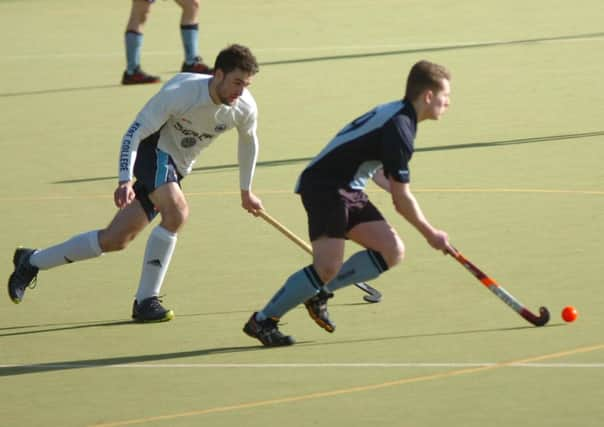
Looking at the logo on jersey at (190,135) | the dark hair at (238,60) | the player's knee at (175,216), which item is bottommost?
the player's knee at (175,216)

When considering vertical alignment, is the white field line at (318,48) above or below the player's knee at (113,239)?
below

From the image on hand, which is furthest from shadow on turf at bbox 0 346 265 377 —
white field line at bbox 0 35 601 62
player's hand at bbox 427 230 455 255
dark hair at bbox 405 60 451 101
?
white field line at bbox 0 35 601 62

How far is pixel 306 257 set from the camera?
8.90 meters

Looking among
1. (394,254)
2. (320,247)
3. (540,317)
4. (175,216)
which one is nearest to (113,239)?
(175,216)

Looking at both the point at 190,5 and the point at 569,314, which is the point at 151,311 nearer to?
the point at 569,314

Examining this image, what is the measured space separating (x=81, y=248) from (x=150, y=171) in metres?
0.56

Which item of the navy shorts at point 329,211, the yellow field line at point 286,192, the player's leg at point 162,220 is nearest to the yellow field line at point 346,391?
the navy shorts at point 329,211

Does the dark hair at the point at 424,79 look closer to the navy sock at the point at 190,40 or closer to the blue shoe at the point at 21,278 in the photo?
the blue shoe at the point at 21,278

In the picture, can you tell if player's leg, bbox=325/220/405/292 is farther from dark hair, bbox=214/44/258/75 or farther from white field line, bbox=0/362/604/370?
dark hair, bbox=214/44/258/75

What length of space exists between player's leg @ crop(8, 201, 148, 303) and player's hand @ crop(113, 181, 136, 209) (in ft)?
1.37

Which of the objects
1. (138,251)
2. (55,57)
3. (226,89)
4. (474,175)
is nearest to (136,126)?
(226,89)

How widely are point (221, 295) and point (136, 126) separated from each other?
1.11 m

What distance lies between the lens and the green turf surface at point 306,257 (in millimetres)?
6508

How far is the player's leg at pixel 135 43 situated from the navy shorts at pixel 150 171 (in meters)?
6.78
